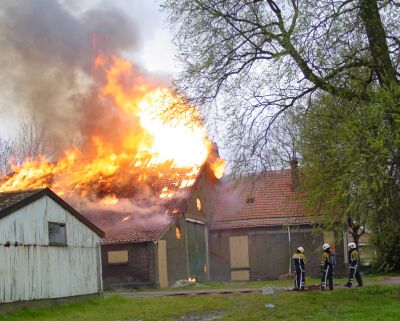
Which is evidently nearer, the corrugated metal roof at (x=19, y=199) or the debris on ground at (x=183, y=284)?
the corrugated metal roof at (x=19, y=199)

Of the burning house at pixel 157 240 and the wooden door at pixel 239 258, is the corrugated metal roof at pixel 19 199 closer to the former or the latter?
the burning house at pixel 157 240

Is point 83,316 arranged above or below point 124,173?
below

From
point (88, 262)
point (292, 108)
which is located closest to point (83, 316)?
point (88, 262)

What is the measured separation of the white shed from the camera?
1608 cm

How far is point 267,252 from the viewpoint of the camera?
33.4 m

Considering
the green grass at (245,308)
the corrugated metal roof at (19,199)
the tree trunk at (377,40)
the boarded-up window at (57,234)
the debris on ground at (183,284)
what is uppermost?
the tree trunk at (377,40)

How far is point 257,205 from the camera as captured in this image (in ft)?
116

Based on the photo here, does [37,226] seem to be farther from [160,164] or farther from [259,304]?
[160,164]

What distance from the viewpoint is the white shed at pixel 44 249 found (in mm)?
16078

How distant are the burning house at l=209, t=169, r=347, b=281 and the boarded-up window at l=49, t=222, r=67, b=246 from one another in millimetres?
14259

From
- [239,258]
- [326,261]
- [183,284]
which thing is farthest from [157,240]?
[326,261]

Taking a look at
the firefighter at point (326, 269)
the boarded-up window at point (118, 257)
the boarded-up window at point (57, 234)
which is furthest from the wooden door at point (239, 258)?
the boarded-up window at point (57, 234)

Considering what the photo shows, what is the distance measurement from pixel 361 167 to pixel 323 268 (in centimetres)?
791

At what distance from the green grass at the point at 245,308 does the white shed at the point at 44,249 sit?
0.70 meters
